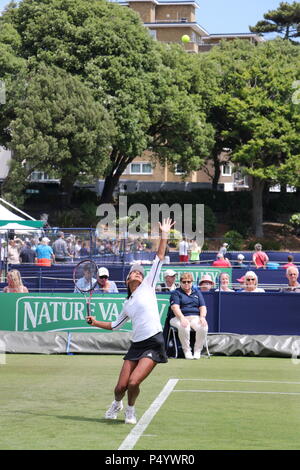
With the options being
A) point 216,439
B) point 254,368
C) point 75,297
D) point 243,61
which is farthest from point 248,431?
point 243,61

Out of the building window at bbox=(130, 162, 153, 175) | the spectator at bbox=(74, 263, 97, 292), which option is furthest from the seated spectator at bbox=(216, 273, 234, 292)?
the building window at bbox=(130, 162, 153, 175)

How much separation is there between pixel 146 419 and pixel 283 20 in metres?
93.0

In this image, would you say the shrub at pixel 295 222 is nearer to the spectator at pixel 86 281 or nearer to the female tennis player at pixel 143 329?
the spectator at pixel 86 281

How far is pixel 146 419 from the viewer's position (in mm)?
9578

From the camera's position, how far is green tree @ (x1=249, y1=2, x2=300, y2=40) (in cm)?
9694

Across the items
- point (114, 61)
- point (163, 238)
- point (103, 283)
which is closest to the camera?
point (163, 238)

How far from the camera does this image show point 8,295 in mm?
19031

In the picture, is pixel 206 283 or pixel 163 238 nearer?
pixel 163 238

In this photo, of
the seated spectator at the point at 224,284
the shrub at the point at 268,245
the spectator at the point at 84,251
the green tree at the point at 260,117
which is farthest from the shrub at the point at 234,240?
the seated spectator at the point at 224,284

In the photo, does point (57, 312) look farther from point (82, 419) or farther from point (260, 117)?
point (260, 117)

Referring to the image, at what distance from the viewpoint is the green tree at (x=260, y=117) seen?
67.6 meters

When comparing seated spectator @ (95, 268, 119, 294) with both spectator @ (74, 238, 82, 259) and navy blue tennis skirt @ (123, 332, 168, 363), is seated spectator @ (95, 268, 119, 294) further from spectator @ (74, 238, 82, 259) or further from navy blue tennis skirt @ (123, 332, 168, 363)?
spectator @ (74, 238, 82, 259)

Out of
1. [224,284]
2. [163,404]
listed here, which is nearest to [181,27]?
[224,284]

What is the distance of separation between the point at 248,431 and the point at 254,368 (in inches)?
260
